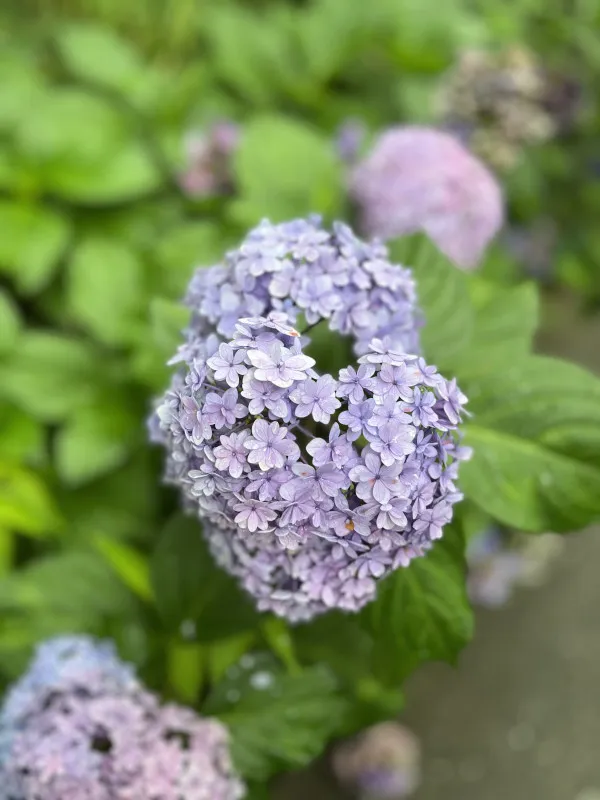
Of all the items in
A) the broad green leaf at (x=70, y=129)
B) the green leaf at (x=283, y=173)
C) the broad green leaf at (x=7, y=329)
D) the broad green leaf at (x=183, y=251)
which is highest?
the broad green leaf at (x=70, y=129)

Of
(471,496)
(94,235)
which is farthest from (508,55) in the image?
(471,496)

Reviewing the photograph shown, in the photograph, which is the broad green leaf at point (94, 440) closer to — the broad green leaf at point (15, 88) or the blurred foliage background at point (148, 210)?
the blurred foliage background at point (148, 210)

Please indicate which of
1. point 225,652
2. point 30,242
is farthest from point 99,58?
point 225,652

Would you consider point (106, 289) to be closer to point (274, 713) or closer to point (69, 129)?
point (69, 129)

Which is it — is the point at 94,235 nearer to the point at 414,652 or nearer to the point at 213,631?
the point at 213,631

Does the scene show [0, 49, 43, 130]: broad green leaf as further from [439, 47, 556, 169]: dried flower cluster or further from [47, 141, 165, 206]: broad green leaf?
[439, 47, 556, 169]: dried flower cluster

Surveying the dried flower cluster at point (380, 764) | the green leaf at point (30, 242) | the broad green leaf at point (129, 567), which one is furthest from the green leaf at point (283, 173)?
the dried flower cluster at point (380, 764)
